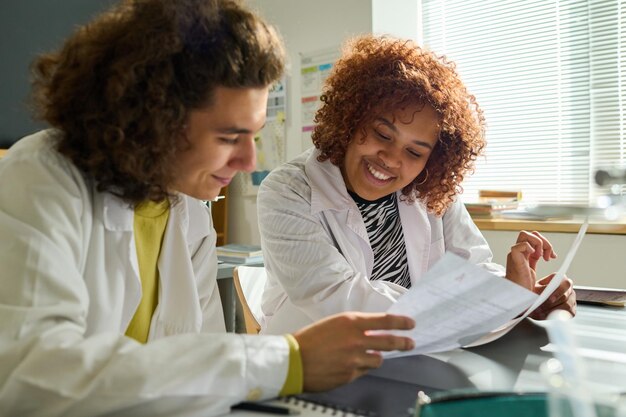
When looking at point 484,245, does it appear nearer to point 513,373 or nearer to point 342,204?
point 342,204

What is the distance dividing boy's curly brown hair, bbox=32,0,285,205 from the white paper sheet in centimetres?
40

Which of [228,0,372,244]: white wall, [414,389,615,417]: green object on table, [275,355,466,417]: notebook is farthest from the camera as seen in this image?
[228,0,372,244]: white wall

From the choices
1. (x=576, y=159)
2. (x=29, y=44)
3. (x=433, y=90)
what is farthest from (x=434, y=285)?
(x=29, y=44)

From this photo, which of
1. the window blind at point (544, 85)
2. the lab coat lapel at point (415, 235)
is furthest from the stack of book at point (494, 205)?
the lab coat lapel at point (415, 235)

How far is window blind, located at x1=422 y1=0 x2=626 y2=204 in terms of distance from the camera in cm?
273

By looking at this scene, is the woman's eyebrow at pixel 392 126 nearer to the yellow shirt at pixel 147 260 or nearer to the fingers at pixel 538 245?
the fingers at pixel 538 245

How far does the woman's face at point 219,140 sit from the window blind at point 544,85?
2228 mm

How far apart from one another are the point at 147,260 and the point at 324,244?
1.37 feet

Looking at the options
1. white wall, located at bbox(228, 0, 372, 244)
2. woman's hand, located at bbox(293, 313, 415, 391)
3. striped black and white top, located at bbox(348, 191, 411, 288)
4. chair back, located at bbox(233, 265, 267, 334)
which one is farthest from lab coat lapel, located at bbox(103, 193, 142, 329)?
white wall, located at bbox(228, 0, 372, 244)

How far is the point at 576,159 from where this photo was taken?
2863 mm

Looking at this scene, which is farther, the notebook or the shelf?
the shelf

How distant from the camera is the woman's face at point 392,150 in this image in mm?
1438

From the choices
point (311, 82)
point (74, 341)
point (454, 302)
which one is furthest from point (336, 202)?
point (311, 82)

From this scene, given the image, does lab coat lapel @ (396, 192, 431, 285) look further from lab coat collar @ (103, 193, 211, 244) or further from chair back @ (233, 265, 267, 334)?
lab coat collar @ (103, 193, 211, 244)
